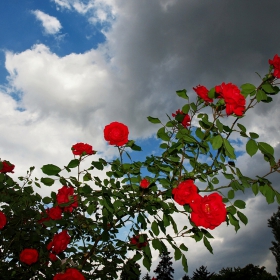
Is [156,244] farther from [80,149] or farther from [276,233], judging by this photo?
[276,233]

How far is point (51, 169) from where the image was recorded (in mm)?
2381

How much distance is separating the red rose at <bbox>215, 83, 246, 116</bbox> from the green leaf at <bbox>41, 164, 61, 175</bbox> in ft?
4.74

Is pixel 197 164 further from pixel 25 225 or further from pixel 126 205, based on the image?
pixel 25 225

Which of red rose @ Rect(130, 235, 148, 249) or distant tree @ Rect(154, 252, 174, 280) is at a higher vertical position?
distant tree @ Rect(154, 252, 174, 280)

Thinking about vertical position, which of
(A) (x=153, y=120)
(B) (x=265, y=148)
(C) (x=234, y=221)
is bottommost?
(C) (x=234, y=221)

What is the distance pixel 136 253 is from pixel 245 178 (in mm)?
1357

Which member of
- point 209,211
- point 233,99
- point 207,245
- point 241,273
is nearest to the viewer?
point 209,211

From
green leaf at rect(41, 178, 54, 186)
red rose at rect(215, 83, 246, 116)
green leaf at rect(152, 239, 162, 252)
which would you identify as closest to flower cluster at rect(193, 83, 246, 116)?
red rose at rect(215, 83, 246, 116)

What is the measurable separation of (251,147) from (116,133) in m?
1.10

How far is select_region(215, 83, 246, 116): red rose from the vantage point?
2.30 metres

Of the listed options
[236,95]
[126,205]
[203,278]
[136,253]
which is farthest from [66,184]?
[203,278]

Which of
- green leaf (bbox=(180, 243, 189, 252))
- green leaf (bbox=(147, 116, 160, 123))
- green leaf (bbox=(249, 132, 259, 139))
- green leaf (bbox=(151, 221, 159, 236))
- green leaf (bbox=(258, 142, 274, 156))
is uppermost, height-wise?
green leaf (bbox=(147, 116, 160, 123))

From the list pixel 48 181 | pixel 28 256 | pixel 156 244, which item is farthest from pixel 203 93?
pixel 28 256

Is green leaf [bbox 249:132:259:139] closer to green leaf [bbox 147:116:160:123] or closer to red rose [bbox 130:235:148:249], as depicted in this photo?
green leaf [bbox 147:116:160:123]
